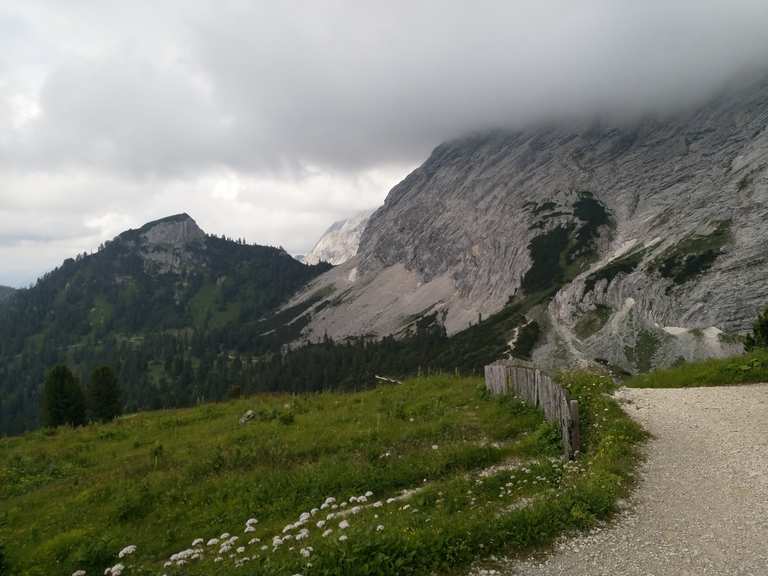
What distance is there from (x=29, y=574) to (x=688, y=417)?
64.4ft

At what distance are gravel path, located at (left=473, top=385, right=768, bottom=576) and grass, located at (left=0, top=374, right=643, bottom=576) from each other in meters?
0.58

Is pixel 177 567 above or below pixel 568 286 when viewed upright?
below

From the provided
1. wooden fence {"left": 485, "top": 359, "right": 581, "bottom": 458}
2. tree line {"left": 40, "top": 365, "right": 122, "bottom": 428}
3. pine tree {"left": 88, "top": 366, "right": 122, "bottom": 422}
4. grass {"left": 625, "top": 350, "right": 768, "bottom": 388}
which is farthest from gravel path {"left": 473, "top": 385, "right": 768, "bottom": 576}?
pine tree {"left": 88, "top": 366, "right": 122, "bottom": 422}

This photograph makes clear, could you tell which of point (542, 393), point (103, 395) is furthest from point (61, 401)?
point (542, 393)

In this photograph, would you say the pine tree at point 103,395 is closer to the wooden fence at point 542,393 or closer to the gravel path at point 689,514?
the wooden fence at point 542,393

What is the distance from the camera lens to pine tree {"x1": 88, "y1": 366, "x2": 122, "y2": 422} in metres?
63.7

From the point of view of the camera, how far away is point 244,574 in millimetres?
8383

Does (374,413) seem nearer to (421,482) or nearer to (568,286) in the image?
(421,482)

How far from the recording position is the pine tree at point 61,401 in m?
56.5

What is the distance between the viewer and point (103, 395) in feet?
212

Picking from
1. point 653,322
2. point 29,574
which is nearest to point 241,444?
point 29,574

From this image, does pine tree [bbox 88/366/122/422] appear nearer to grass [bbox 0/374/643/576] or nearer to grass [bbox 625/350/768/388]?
grass [bbox 0/374/643/576]

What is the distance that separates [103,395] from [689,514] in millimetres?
71400

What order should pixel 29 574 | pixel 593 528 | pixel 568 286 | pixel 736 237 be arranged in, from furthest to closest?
pixel 568 286 < pixel 736 237 < pixel 29 574 < pixel 593 528
